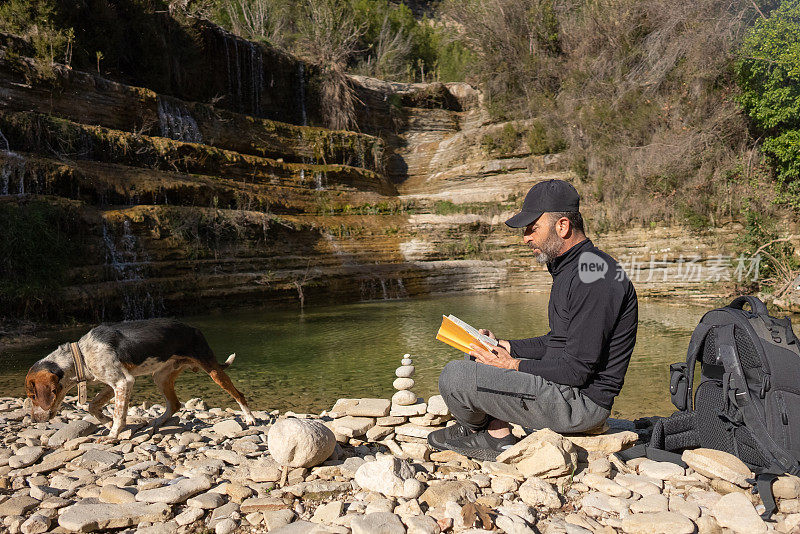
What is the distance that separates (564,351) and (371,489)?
1.37 metres

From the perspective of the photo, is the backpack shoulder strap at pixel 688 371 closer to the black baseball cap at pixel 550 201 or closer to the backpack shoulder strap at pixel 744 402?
the backpack shoulder strap at pixel 744 402

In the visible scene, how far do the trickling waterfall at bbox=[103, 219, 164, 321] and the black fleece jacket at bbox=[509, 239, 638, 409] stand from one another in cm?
1236

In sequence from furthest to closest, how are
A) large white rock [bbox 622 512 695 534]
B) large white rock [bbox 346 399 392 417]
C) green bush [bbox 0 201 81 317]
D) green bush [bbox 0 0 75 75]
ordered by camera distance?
green bush [bbox 0 0 75 75]
green bush [bbox 0 201 81 317]
large white rock [bbox 346 399 392 417]
large white rock [bbox 622 512 695 534]

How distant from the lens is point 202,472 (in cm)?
331

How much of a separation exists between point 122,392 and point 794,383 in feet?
14.9

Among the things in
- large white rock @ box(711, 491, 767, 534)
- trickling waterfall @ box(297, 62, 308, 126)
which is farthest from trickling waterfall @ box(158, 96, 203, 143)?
large white rock @ box(711, 491, 767, 534)

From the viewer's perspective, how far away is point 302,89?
86.2 feet

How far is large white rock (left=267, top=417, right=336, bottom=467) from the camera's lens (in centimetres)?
323

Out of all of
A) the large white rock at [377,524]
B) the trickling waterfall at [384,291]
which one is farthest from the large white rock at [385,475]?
the trickling waterfall at [384,291]

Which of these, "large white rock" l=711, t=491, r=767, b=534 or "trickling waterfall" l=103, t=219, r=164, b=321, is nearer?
"large white rock" l=711, t=491, r=767, b=534

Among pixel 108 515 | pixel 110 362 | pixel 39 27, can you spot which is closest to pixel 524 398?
pixel 108 515

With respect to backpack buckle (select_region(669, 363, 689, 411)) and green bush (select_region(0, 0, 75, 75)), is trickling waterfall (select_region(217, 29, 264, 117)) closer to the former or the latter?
green bush (select_region(0, 0, 75, 75))

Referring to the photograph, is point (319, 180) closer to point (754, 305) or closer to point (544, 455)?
point (544, 455)

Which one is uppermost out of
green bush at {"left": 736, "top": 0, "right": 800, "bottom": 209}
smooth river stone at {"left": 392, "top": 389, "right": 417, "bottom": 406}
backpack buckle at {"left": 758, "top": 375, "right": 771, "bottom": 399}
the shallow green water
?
green bush at {"left": 736, "top": 0, "right": 800, "bottom": 209}
